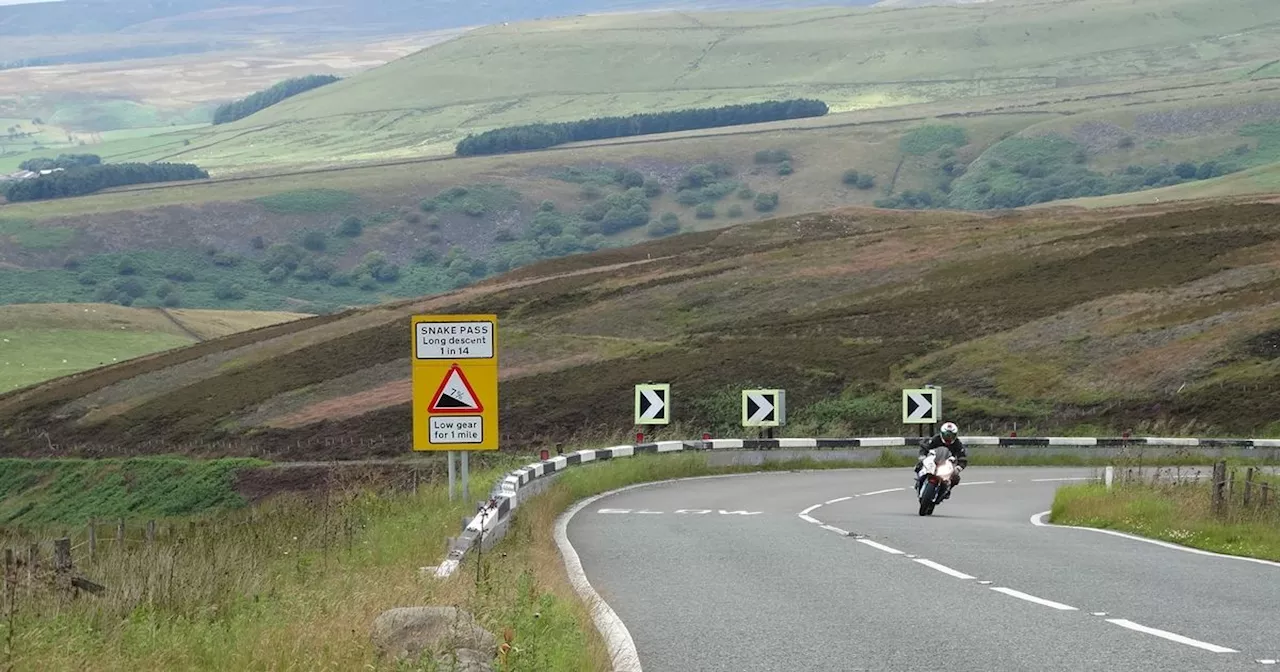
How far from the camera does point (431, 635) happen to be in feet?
35.3

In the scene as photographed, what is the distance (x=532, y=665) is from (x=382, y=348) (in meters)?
71.9

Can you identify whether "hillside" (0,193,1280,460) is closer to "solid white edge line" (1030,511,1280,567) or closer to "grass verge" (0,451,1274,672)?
"solid white edge line" (1030,511,1280,567)

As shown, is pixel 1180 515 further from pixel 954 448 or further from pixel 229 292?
pixel 229 292

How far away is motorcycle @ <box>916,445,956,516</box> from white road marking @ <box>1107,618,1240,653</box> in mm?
14874

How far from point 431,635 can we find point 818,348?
198 feet

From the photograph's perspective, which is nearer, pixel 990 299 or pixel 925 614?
pixel 925 614

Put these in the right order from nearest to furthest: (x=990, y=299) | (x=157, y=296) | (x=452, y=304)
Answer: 1. (x=990, y=299)
2. (x=452, y=304)
3. (x=157, y=296)

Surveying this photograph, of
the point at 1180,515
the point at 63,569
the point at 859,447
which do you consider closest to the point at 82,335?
the point at 859,447

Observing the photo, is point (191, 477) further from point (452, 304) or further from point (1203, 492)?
point (1203, 492)

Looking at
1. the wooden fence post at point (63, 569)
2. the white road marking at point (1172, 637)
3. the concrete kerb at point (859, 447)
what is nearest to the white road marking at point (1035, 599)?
the white road marking at point (1172, 637)

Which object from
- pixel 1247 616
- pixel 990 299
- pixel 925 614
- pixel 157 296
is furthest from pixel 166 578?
pixel 157 296

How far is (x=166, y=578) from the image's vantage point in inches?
544

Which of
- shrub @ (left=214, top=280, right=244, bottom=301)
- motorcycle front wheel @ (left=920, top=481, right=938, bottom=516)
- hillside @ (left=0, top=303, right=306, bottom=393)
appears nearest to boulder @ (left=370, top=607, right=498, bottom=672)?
motorcycle front wheel @ (left=920, top=481, right=938, bottom=516)

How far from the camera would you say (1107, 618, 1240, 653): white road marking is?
39.2 feet
